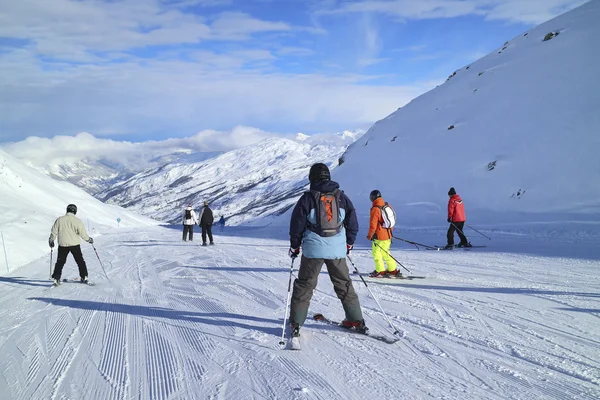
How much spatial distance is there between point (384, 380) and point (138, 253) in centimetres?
1268

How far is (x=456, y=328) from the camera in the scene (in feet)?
16.8

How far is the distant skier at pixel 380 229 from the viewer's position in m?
8.44

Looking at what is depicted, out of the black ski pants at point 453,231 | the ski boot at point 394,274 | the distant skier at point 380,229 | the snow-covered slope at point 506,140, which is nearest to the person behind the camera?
the distant skier at point 380,229

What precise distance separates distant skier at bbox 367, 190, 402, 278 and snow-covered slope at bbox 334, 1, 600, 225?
35.7 feet

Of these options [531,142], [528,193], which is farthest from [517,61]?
[528,193]

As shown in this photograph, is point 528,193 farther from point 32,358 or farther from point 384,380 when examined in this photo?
point 32,358

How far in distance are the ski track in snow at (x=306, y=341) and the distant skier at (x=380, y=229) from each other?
868mm

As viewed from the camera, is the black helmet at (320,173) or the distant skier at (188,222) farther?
the distant skier at (188,222)

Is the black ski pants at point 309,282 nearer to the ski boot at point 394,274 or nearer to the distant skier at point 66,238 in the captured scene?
the ski boot at point 394,274

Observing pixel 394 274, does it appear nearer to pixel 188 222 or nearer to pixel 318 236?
pixel 318 236

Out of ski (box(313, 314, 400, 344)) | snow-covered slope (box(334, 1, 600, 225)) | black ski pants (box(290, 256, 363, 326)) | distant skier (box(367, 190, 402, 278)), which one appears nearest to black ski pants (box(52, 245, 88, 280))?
ski (box(313, 314, 400, 344))

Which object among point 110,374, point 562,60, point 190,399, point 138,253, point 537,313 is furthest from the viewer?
point 562,60

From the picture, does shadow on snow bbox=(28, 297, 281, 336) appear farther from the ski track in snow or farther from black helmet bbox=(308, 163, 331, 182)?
black helmet bbox=(308, 163, 331, 182)

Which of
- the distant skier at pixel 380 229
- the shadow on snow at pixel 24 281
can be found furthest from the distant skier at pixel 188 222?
the distant skier at pixel 380 229
